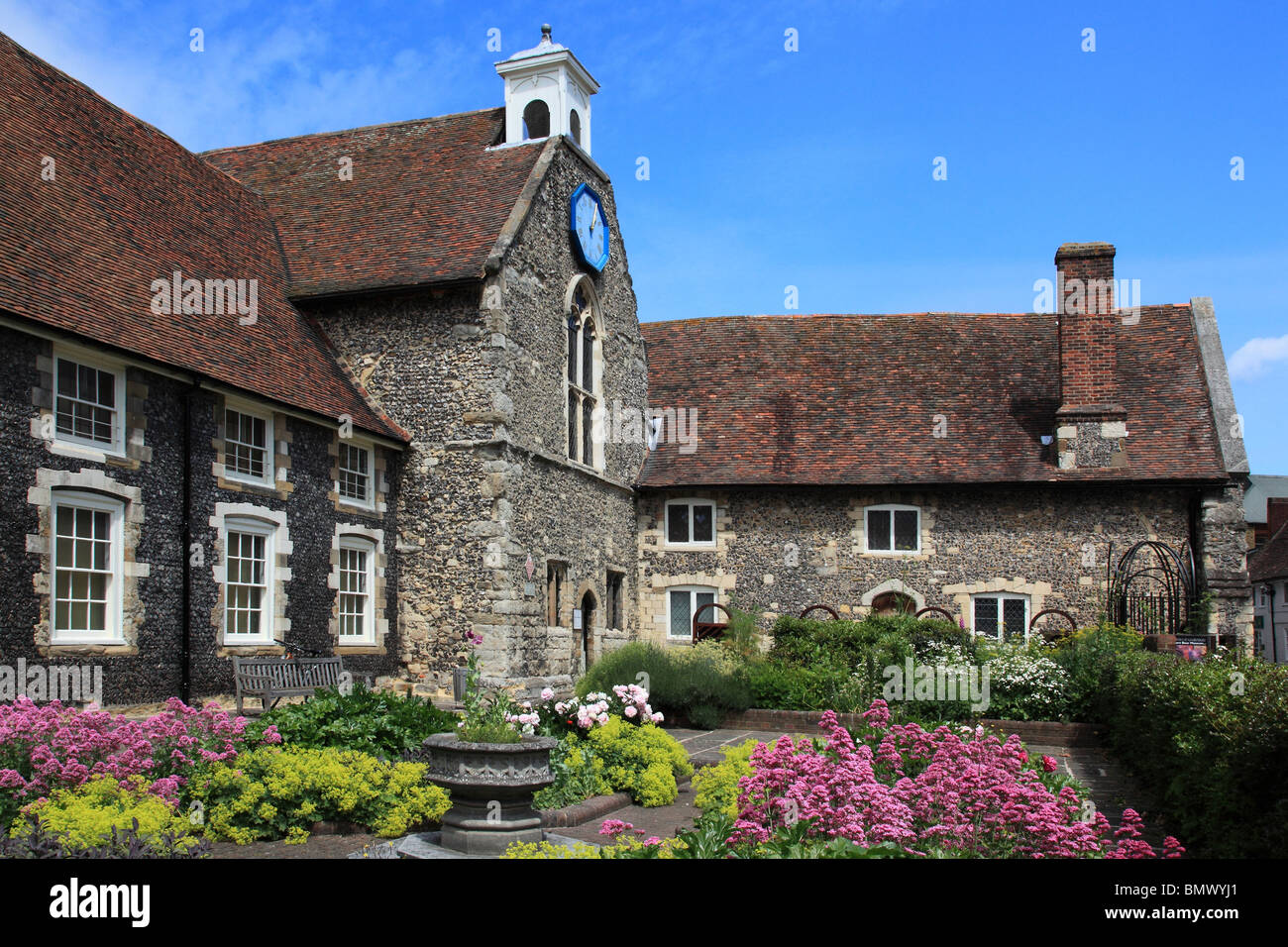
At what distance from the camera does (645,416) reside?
2502 cm

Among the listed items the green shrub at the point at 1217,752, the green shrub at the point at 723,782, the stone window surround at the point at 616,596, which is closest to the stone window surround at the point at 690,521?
the stone window surround at the point at 616,596

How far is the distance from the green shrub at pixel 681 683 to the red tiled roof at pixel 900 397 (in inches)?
280

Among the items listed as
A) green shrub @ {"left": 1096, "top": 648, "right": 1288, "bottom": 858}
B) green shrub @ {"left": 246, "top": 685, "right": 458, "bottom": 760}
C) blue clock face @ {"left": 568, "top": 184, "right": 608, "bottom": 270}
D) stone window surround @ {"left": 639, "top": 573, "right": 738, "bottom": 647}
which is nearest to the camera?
green shrub @ {"left": 1096, "top": 648, "right": 1288, "bottom": 858}

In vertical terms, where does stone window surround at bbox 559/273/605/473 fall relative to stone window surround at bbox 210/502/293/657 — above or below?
above

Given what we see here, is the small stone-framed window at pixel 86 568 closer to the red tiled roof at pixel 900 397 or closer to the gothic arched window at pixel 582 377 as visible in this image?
the gothic arched window at pixel 582 377

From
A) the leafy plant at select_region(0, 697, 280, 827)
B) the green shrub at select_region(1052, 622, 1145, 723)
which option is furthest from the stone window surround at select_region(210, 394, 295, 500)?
the green shrub at select_region(1052, 622, 1145, 723)

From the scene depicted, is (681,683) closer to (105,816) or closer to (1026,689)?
(1026,689)

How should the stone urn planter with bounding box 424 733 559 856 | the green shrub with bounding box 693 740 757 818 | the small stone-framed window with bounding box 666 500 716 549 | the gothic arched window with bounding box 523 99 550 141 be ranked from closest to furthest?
the stone urn planter with bounding box 424 733 559 856, the green shrub with bounding box 693 740 757 818, the gothic arched window with bounding box 523 99 550 141, the small stone-framed window with bounding box 666 500 716 549

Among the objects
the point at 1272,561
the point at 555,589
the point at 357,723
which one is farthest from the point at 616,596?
the point at 1272,561

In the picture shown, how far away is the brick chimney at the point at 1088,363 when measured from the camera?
72.2ft

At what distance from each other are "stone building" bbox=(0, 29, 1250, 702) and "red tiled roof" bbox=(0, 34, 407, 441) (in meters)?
0.07

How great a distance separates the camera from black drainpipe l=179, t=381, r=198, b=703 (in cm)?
1302

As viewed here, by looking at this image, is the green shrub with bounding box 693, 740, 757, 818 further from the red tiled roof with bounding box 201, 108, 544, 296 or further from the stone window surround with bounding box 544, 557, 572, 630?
the red tiled roof with bounding box 201, 108, 544, 296
